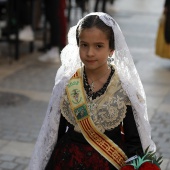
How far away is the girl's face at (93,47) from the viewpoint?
3.10 meters

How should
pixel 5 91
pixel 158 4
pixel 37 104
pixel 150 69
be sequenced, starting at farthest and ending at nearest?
pixel 158 4, pixel 150 69, pixel 5 91, pixel 37 104

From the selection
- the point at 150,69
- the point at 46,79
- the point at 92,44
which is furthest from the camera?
the point at 150,69

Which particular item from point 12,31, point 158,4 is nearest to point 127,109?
point 12,31

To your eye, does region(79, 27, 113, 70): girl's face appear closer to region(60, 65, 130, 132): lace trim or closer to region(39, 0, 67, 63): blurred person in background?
region(60, 65, 130, 132): lace trim

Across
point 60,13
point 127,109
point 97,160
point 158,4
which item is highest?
point 127,109

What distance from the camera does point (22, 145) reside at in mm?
5906

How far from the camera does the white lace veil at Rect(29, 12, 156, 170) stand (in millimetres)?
3186

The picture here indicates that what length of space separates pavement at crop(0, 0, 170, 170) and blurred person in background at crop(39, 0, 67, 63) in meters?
0.22

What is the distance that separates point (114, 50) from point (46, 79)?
566 cm

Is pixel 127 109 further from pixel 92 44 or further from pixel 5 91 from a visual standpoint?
pixel 5 91

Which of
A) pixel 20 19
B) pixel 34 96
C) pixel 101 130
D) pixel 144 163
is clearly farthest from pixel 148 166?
pixel 20 19

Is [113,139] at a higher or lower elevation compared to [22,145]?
higher

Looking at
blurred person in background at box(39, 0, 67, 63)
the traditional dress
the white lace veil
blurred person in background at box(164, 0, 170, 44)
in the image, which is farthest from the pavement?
the traditional dress

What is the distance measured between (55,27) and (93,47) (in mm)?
7032
